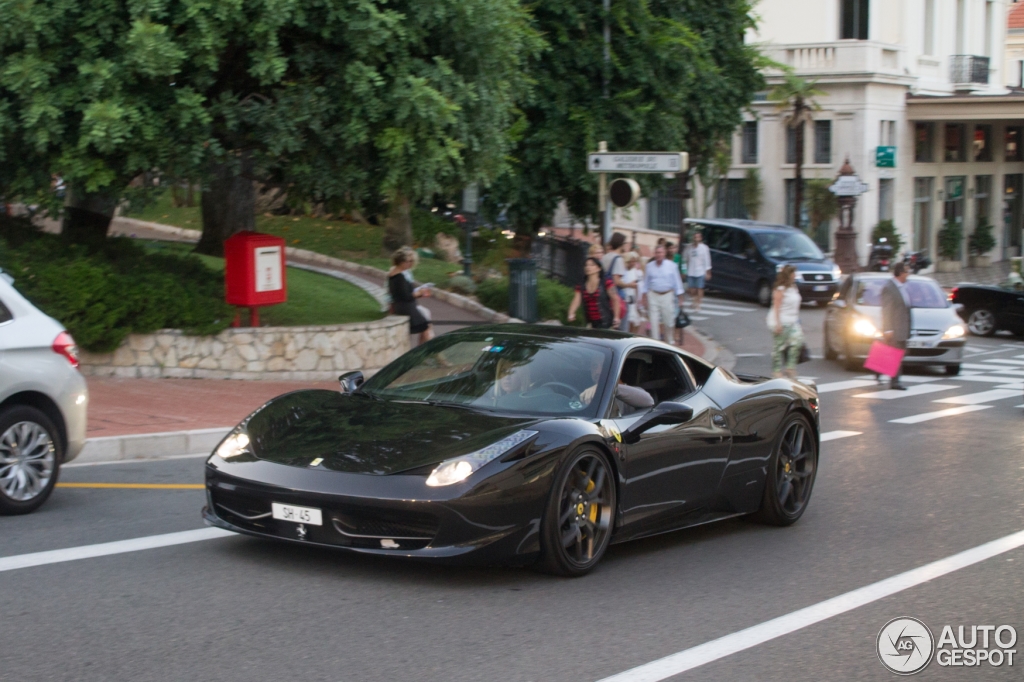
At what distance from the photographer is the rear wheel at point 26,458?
24.5 ft

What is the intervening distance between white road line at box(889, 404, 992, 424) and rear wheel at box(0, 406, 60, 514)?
9750 millimetres

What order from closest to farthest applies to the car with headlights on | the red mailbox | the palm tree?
the red mailbox < the car with headlights on < the palm tree

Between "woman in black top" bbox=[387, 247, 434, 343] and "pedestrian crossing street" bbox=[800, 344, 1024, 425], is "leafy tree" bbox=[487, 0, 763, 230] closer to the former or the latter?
"pedestrian crossing street" bbox=[800, 344, 1024, 425]

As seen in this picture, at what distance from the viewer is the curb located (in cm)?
1009

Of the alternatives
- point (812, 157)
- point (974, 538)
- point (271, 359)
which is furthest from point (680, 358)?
point (812, 157)

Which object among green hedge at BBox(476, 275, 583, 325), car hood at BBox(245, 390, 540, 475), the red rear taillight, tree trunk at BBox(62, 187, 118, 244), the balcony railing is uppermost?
the balcony railing

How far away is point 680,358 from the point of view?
7.88 m

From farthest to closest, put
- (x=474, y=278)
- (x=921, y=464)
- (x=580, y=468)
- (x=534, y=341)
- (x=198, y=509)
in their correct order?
(x=474, y=278) → (x=921, y=464) → (x=198, y=509) → (x=534, y=341) → (x=580, y=468)

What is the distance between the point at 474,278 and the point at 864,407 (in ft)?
33.5

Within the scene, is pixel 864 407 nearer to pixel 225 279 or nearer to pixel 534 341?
pixel 225 279

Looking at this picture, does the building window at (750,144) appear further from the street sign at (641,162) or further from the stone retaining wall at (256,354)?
the stone retaining wall at (256,354)

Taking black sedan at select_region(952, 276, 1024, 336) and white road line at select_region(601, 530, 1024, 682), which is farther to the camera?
black sedan at select_region(952, 276, 1024, 336)

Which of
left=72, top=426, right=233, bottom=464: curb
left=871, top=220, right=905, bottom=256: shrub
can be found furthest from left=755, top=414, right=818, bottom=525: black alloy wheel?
left=871, top=220, right=905, bottom=256: shrub

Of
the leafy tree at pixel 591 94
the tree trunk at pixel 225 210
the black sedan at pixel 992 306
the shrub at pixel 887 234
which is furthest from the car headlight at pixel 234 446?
the shrub at pixel 887 234
